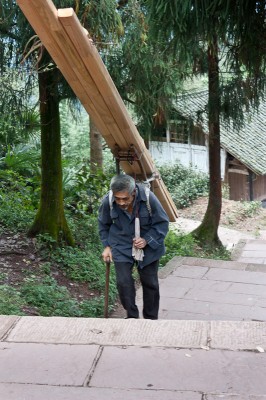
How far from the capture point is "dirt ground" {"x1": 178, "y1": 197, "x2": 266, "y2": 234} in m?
19.8

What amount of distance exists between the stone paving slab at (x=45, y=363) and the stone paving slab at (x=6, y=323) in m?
0.16

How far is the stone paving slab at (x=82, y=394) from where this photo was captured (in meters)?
2.71

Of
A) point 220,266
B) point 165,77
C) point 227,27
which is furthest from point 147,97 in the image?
point 227,27

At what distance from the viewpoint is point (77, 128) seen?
90.2 ft

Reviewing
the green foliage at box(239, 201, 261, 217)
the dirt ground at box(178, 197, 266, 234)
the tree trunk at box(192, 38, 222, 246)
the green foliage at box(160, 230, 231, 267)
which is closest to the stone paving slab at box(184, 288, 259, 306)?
the green foliage at box(160, 230, 231, 267)

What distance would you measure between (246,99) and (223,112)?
54cm

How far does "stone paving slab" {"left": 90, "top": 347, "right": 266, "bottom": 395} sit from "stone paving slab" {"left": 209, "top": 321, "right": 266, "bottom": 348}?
8 cm

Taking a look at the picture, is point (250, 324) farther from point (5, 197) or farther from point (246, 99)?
point (246, 99)

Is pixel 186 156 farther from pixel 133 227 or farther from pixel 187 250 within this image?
pixel 133 227

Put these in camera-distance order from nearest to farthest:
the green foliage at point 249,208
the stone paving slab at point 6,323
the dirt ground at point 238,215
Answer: the stone paving slab at point 6,323, the dirt ground at point 238,215, the green foliage at point 249,208

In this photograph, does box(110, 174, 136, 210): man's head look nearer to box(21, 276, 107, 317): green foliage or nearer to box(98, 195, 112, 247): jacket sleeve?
box(98, 195, 112, 247): jacket sleeve

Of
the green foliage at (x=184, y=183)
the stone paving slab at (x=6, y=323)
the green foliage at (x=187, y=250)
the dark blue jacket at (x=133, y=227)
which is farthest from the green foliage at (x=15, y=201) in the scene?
the green foliage at (x=184, y=183)

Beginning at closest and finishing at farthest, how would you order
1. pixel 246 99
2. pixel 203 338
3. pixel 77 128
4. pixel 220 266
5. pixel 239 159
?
1. pixel 203 338
2. pixel 220 266
3. pixel 246 99
4. pixel 239 159
5. pixel 77 128

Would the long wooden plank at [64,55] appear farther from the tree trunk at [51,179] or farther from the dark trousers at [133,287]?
the tree trunk at [51,179]
